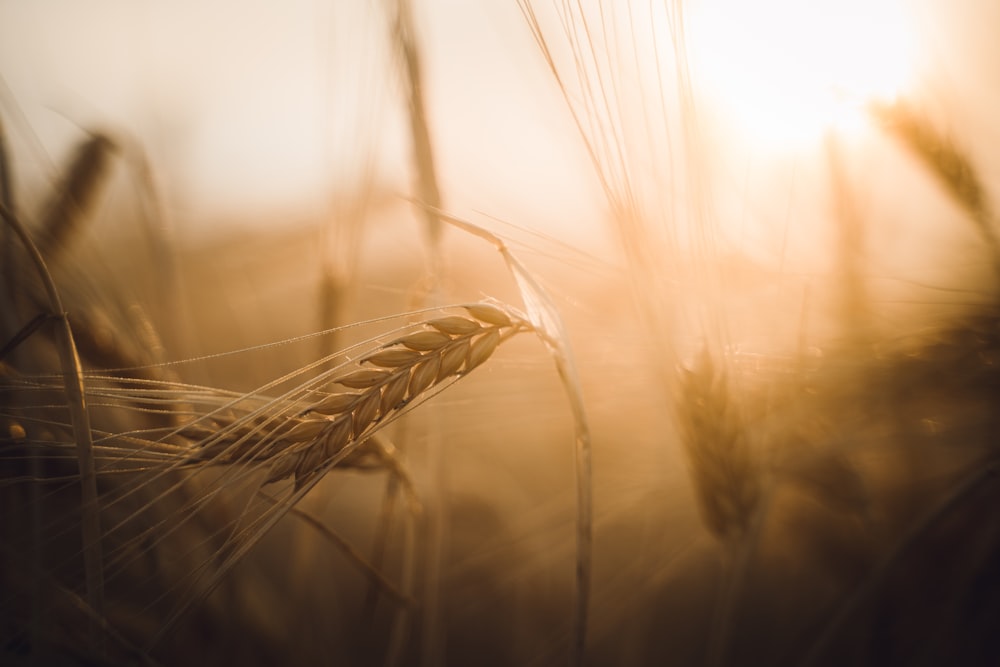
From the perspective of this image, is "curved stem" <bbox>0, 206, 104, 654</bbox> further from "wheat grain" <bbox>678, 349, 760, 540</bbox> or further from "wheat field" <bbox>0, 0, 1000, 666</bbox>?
"wheat grain" <bbox>678, 349, 760, 540</bbox>

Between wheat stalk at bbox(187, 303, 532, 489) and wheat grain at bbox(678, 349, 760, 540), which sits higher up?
wheat stalk at bbox(187, 303, 532, 489)

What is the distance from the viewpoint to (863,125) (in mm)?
763

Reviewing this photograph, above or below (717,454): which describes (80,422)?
above

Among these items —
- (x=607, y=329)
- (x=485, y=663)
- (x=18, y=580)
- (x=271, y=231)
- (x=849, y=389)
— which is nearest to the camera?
(x=18, y=580)

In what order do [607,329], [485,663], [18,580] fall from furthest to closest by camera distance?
[485,663]
[607,329]
[18,580]

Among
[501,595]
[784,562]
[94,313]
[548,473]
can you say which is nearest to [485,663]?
[501,595]

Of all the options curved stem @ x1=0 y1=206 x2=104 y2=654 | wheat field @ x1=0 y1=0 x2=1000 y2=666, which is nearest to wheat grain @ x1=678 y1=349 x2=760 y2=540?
wheat field @ x1=0 y1=0 x2=1000 y2=666

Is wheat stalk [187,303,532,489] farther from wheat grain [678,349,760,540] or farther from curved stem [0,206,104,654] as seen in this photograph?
wheat grain [678,349,760,540]

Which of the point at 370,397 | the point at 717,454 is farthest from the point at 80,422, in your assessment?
the point at 717,454

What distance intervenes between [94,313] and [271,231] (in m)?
0.58

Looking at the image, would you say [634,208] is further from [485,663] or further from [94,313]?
[485,663]

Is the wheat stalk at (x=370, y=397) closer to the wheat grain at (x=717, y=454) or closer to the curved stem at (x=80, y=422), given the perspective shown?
the curved stem at (x=80, y=422)

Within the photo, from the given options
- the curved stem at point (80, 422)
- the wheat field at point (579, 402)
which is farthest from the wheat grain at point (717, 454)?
the curved stem at point (80, 422)

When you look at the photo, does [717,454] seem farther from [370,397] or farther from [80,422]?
[80,422]
